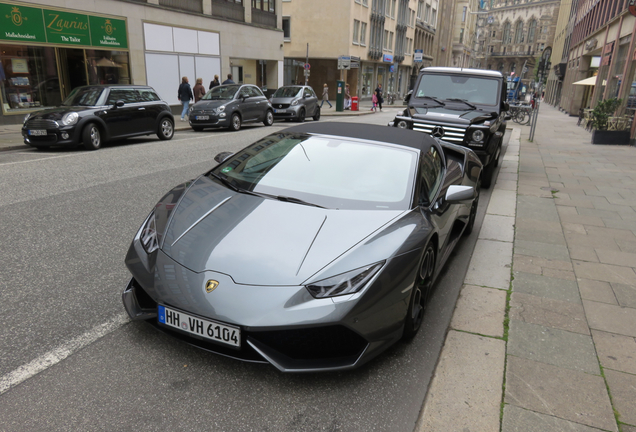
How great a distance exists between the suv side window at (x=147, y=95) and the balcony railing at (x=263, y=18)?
694 inches

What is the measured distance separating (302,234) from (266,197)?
60cm

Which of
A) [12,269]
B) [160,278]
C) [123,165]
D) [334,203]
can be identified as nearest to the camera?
[160,278]

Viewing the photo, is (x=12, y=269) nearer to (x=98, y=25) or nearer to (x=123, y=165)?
(x=123, y=165)

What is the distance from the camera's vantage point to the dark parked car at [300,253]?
247 centimetres

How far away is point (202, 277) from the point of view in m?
2.62

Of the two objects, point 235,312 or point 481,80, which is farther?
point 481,80

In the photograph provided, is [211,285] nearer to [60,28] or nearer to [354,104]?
[60,28]

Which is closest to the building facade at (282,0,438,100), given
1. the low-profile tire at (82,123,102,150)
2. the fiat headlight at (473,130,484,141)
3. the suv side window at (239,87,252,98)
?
the suv side window at (239,87,252,98)

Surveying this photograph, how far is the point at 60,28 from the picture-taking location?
17453 millimetres

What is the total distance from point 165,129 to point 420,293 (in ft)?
39.8

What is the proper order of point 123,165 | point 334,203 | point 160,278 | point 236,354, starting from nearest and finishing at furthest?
point 236,354, point 160,278, point 334,203, point 123,165

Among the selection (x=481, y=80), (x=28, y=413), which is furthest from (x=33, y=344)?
(x=481, y=80)

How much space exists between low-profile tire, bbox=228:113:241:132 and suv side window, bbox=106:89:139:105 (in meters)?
4.10

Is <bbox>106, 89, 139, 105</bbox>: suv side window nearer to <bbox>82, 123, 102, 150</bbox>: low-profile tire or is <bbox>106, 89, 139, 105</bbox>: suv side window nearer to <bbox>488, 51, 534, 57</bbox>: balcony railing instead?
<bbox>82, 123, 102, 150</bbox>: low-profile tire
